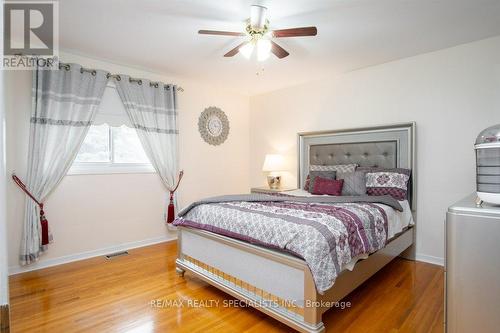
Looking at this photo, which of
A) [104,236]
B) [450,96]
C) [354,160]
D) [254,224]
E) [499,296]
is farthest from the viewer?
[354,160]

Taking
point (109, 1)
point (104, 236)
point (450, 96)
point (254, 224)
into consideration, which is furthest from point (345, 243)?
point (104, 236)

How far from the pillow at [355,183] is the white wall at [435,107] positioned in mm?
654

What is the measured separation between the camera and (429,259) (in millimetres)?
2984

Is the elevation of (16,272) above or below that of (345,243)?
below

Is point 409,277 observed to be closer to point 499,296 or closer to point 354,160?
point 354,160

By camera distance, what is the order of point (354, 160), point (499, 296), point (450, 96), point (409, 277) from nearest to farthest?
point (499, 296) < point (409, 277) < point (450, 96) < point (354, 160)

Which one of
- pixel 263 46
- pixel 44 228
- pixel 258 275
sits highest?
pixel 263 46

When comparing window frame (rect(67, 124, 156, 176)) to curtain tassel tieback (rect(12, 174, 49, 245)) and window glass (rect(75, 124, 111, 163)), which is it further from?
curtain tassel tieback (rect(12, 174, 49, 245))

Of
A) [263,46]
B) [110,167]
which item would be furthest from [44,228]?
[263,46]

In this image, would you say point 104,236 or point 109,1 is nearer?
point 109,1

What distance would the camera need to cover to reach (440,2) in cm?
206

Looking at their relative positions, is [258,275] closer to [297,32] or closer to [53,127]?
[297,32]

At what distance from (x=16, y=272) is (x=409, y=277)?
3.98 meters

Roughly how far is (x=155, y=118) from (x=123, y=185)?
1.00 m
